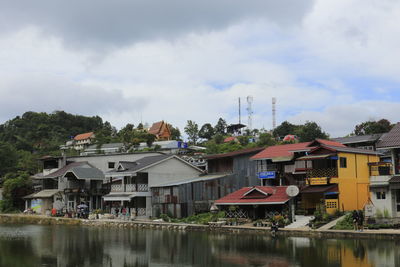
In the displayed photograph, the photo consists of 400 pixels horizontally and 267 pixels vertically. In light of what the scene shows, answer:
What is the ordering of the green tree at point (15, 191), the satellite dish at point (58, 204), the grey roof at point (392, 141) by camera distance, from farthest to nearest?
1. the green tree at point (15, 191)
2. the satellite dish at point (58, 204)
3. the grey roof at point (392, 141)

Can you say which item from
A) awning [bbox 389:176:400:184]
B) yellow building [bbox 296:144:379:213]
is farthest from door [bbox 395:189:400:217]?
yellow building [bbox 296:144:379:213]

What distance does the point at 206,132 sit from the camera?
11481 centimetres

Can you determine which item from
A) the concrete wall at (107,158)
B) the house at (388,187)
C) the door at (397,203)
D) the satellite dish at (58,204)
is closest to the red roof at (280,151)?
the house at (388,187)

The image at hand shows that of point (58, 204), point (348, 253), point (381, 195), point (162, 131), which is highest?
point (162, 131)

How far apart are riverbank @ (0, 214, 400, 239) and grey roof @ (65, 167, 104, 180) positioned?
299 inches

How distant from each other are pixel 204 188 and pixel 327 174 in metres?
13.7

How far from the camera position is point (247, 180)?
156ft

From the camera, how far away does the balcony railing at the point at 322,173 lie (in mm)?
37156

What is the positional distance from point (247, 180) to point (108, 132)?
230ft

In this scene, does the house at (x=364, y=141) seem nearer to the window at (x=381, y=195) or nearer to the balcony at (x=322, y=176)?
the balcony at (x=322, y=176)

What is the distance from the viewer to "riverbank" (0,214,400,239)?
95.5 feet

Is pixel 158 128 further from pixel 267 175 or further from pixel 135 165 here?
pixel 267 175

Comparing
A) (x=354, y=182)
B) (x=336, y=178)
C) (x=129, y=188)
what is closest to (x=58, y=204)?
(x=129, y=188)

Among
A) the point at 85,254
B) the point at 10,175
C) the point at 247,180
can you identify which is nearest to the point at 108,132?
the point at 10,175
